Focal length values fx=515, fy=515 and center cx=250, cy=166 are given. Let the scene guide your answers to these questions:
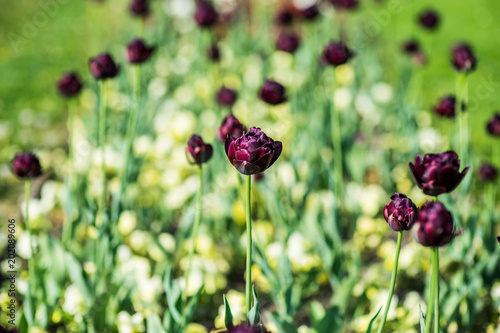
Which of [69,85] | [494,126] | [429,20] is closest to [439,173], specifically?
[494,126]

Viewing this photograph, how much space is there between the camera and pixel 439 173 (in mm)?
1137

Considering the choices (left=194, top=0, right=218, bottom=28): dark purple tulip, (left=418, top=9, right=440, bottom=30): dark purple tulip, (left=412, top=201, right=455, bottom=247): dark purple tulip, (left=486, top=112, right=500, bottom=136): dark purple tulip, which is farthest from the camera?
(left=418, top=9, right=440, bottom=30): dark purple tulip

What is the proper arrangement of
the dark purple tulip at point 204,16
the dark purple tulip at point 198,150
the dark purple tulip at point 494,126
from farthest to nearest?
the dark purple tulip at point 204,16 → the dark purple tulip at point 494,126 → the dark purple tulip at point 198,150

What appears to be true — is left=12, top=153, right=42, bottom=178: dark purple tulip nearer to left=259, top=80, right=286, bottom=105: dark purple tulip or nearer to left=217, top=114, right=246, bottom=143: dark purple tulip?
left=217, top=114, right=246, bottom=143: dark purple tulip

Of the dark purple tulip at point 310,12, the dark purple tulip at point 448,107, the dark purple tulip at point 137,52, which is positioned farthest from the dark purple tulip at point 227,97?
the dark purple tulip at point 448,107

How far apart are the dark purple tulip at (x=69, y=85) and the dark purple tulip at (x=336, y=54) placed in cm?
107

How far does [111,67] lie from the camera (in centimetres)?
183

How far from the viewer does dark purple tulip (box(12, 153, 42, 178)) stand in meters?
1.65

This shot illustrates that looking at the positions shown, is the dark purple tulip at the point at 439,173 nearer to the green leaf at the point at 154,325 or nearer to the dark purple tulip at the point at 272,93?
the green leaf at the point at 154,325

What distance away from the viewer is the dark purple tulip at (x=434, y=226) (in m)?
1.04

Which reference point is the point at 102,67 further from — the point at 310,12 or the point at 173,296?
the point at 310,12

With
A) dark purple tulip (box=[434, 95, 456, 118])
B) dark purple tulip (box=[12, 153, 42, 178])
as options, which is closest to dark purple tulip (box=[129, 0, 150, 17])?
dark purple tulip (box=[12, 153, 42, 178])

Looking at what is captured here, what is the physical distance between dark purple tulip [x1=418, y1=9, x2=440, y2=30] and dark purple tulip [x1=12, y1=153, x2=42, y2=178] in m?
2.29

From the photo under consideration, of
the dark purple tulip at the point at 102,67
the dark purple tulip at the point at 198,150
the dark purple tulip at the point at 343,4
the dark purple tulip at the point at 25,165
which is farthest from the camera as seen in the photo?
the dark purple tulip at the point at 343,4
